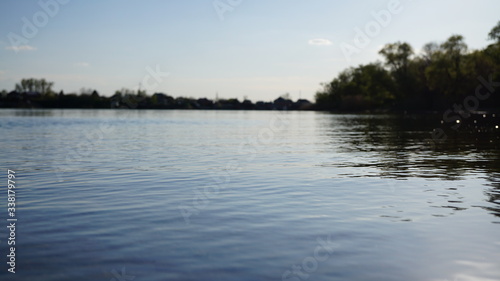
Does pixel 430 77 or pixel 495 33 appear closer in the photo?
pixel 495 33

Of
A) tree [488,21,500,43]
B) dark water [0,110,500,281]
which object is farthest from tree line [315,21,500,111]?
dark water [0,110,500,281]

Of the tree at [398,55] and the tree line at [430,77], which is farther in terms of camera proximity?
the tree at [398,55]

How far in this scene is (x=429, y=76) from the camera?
422 feet

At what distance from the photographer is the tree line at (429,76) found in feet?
402

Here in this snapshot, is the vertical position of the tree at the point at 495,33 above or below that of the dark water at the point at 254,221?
above

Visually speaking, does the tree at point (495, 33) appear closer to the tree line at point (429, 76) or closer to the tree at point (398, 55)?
the tree line at point (429, 76)
